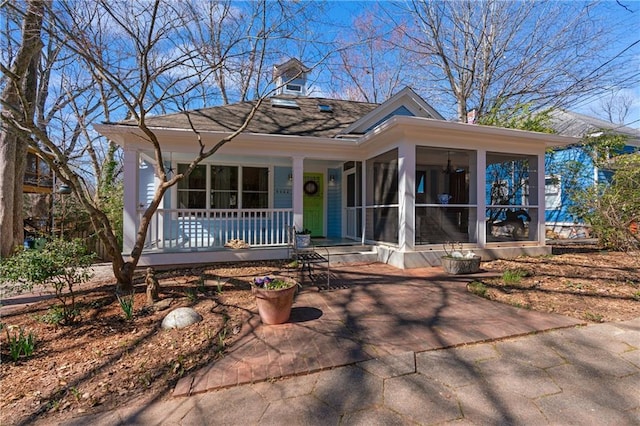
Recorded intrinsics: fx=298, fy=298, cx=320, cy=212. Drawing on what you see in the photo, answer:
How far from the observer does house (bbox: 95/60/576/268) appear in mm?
6340

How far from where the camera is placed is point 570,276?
5336 mm

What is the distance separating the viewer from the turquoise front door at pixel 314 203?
30.7 ft

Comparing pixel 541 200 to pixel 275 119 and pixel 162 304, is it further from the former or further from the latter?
pixel 162 304

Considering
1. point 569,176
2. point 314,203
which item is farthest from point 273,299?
point 569,176

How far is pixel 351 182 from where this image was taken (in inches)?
344

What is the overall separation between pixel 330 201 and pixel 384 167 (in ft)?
9.05

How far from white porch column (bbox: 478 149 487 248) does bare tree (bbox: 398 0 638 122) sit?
7.12 m

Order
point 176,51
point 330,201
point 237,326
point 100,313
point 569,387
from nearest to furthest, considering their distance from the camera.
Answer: point 569,387 < point 237,326 < point 100,313 < point 176,51 < point 330,201

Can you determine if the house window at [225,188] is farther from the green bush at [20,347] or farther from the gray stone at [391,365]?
the gray stone at [391,365]

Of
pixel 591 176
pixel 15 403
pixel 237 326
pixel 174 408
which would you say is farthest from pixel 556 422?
pixel 591 176

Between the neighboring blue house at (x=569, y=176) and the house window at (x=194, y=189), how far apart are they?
40.3 feet

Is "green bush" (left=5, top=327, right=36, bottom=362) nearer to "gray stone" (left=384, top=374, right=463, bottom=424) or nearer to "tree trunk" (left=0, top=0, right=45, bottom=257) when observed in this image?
"gray stone" (left=384, top=374, right=463, bottom=424)

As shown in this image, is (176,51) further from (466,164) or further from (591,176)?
(591,176)

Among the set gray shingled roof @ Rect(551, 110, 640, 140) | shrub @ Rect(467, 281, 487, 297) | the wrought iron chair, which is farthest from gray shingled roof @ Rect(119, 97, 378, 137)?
gray shingled roof @ Rect(551, 110, 640, 140)
